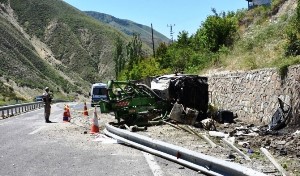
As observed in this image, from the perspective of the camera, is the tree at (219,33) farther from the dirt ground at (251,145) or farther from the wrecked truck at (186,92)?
the dirt ground at (251,145)

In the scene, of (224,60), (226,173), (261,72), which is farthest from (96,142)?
(224,60)

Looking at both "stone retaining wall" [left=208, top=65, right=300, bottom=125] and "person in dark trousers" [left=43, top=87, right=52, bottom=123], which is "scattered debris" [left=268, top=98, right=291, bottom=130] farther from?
"person in dark trousers" [left=43, top=87, right=52, bottom=123]

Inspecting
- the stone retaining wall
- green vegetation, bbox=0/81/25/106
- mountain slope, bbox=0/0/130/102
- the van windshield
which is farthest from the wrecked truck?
mountain slope, bbox=0/0/130/102

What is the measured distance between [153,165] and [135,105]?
892 centimetres

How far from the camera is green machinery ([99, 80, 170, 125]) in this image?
1738 centimetres

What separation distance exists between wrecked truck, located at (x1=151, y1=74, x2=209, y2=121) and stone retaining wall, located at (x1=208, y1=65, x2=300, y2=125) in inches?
67.9

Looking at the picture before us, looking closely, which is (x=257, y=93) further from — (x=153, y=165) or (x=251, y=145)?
(x=153, y=165)

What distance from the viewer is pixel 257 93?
18281 mm

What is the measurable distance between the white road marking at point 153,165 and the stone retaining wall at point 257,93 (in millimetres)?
6526

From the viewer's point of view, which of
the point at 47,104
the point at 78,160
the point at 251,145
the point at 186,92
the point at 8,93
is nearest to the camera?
the point at 78,160

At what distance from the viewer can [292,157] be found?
367 inches

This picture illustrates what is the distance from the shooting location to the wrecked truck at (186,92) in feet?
61.9

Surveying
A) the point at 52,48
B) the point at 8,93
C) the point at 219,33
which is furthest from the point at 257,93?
the point at 52,48

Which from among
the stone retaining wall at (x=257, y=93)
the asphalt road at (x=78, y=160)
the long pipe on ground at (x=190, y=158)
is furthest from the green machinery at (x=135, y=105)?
the long pipe on ground at (x=190, y=158)
